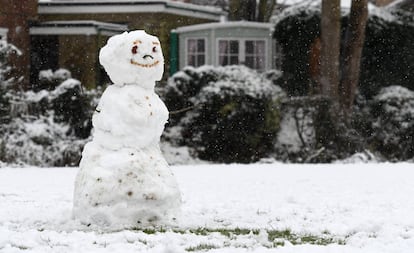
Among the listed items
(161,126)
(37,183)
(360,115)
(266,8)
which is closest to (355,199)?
(161,126)

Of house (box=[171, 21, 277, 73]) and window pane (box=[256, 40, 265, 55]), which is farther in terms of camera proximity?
window pane (box=[256, 40, 265, 55])

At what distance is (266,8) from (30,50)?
8.99 meters

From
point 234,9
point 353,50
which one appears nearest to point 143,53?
point 353,50

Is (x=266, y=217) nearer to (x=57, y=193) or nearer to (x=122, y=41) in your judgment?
(x=122, y=41)

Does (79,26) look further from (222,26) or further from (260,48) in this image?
(260,48)

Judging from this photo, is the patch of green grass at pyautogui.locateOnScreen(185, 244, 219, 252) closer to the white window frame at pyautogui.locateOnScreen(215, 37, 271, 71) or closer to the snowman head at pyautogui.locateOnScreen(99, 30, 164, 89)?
the snowman head at pyautogui.locateOnScreen(99, 30, 164, 89)

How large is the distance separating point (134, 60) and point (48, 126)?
11303 millimetres

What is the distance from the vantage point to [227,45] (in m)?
27.5

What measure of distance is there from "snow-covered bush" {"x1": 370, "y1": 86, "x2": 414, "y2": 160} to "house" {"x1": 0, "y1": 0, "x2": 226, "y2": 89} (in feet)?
24.4

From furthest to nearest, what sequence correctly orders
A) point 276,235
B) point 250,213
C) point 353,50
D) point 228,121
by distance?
point 353,50
point 228,121
point 250,213
point 276,235

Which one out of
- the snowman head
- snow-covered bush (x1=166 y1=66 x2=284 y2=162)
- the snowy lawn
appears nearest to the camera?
the snowy lawn

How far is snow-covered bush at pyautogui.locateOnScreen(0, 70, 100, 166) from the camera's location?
2014cm

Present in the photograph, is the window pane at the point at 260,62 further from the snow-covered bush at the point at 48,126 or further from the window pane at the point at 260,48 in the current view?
the snow-covered bush at the point at 48,126

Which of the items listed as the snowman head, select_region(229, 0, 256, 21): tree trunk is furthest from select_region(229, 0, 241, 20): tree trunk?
the snowman head
